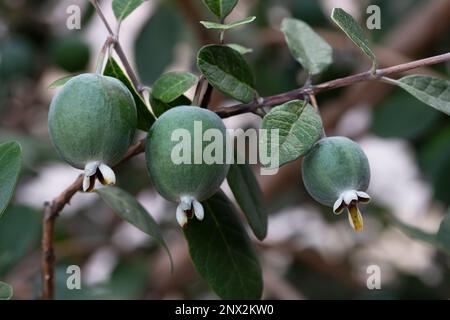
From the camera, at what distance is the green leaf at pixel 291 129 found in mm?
580

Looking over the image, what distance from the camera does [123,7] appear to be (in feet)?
2.36

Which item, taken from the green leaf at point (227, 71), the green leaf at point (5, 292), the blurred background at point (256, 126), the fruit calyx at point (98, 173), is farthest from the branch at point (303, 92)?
the blurred background at point (256, 126)

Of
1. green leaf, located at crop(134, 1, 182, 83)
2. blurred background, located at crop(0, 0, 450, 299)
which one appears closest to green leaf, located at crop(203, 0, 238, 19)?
blurred background, located at crop(0, 0, 450, 299)

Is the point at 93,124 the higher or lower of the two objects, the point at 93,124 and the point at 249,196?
the higher

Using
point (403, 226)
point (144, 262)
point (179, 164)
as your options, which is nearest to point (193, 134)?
point (179, 164)

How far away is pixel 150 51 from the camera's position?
68.2 inches

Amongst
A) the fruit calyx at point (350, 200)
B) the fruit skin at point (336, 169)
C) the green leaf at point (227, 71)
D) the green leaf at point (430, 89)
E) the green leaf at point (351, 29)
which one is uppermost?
the green leaf at point (351, 29)

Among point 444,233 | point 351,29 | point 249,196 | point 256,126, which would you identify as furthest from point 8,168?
point 256,126

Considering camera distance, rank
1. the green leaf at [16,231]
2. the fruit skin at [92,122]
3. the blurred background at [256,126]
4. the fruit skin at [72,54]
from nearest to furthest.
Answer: the fruit skin at [92,122] → the green leaf at [16,231] → the blurred background at [256,126] → the fruit skin at [72,54]

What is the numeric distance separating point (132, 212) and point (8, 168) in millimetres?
142

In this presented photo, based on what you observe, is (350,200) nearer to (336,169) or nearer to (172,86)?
(336,169)

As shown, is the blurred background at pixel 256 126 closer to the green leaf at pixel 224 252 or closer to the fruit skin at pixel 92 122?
the green leaf at pixel 224 252

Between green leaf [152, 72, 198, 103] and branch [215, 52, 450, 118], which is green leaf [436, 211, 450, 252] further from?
green leaf [152, 72, 198, 103]

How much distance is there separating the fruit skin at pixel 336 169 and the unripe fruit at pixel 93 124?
5.9 inches
